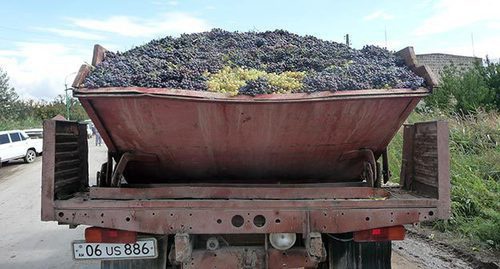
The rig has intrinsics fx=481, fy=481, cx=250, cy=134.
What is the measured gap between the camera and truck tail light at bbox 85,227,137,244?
10.6ft

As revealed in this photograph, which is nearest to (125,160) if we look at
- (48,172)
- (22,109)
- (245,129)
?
(48,172)

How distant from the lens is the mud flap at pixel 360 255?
146 inches

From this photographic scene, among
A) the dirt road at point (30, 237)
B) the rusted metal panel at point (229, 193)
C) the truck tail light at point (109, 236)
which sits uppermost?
the rusted metal panel at point (229, 193)

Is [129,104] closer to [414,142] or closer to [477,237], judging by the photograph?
[414,142]

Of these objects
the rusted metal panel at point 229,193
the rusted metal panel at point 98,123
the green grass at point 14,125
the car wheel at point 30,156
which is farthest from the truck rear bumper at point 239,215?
the green grass at point 14,125

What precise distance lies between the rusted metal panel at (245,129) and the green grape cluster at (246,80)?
0.36ft

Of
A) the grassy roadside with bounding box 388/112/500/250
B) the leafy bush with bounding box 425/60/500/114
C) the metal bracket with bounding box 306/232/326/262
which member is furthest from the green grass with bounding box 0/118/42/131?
the metal bracket with bounding box 306/232/326/262

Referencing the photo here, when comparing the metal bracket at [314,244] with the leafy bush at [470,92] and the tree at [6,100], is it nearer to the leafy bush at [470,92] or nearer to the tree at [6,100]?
the leafy bush at [470,92]

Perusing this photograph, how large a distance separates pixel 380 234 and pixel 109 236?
1.85 m

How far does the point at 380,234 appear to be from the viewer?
3.31 meters

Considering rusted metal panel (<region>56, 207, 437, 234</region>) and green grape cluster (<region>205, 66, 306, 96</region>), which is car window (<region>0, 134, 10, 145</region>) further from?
green grape cluster (<region>205, 66, 306, 96</region>)

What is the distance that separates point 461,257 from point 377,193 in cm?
269

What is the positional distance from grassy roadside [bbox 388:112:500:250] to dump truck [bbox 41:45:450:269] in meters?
2.73

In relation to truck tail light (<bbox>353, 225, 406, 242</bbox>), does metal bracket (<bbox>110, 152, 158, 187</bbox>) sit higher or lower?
higher
